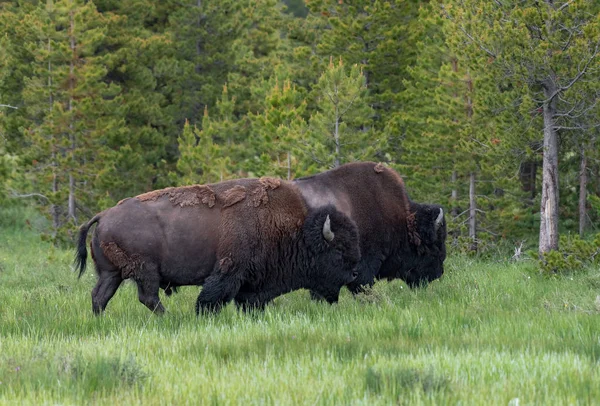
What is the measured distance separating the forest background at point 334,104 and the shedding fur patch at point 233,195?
4.61m

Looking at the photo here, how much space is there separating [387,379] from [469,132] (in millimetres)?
11848

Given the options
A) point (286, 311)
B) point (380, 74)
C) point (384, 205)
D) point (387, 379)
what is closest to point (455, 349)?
point (387, 379)

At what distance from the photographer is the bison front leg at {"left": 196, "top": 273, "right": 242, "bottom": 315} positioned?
31.0 ft

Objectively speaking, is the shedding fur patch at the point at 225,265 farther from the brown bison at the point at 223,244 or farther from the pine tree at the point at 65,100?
the pine tree at the point at 65,100

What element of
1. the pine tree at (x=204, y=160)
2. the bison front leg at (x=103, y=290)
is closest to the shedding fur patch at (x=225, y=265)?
the bison front leg at (x=103, y=290)

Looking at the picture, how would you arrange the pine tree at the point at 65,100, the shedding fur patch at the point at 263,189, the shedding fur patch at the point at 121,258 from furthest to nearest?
the pine tree at the point at 65,100 → the shedding fur patch at the point at 263,189 → the shedding fur patch at the point at 121,258

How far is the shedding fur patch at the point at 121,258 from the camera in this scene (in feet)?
30.7

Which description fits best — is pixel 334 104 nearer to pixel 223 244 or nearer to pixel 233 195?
pixel 233 195

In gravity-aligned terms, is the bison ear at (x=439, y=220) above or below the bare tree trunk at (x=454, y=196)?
above

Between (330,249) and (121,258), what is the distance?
2652mm

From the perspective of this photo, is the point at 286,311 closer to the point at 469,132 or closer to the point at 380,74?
the point at 469,132

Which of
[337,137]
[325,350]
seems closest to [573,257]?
[325,350]

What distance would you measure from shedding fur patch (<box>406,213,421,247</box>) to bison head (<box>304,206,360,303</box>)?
1.75 metres

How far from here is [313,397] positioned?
4980 millimetres
